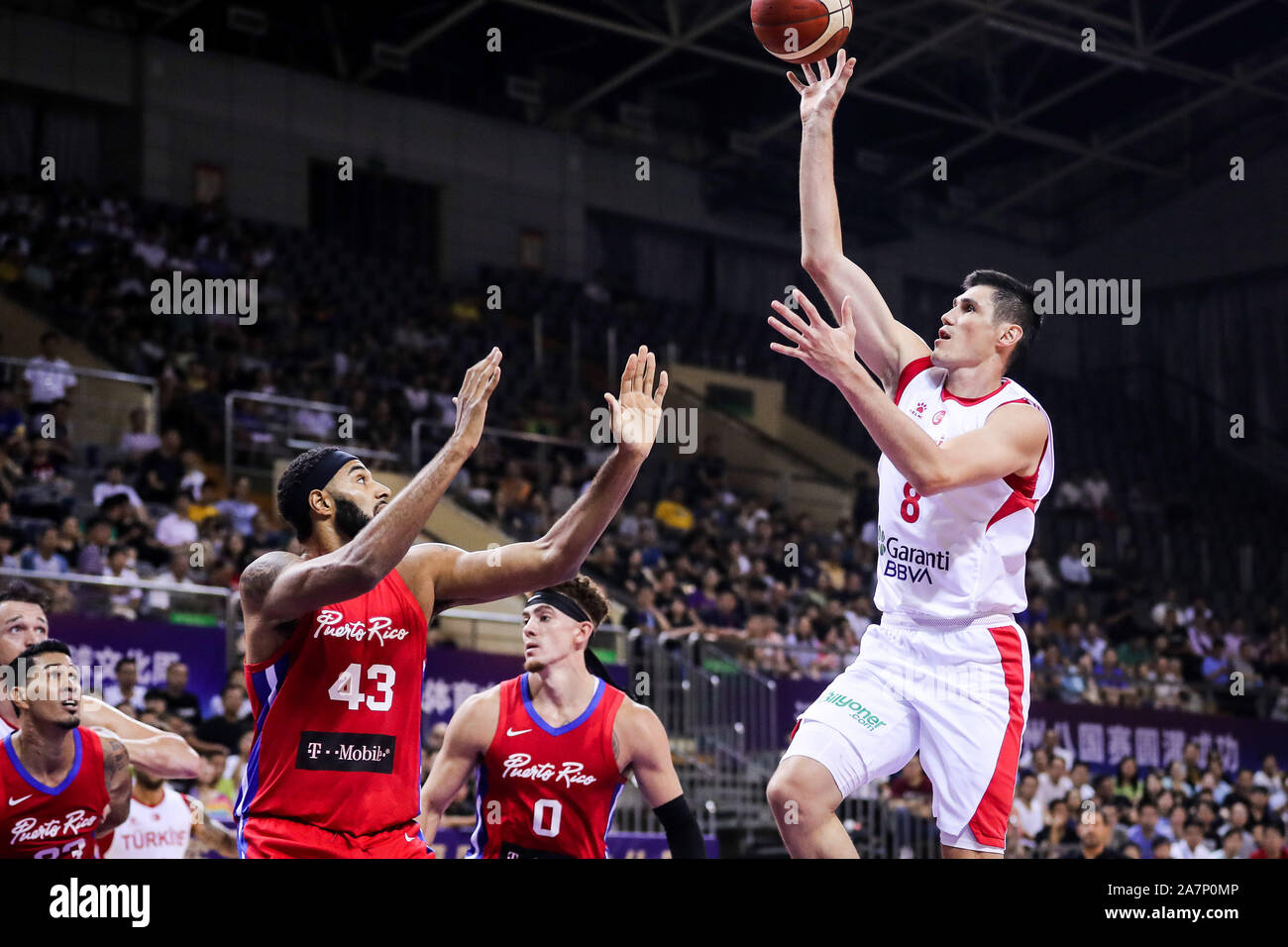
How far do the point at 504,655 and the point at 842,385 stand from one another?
8.62 meters

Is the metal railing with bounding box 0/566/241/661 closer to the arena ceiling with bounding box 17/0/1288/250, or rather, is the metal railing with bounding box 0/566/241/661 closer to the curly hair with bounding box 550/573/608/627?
the curly hair with bounding box 550/573/608/627

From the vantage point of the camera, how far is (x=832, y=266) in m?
5.31

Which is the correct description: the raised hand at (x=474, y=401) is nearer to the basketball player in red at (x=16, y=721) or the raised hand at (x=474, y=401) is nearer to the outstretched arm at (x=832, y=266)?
the outstretched arm at (x=832, y=266)

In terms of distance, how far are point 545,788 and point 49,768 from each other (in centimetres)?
185

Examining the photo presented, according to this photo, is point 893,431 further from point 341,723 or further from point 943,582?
point 341,723

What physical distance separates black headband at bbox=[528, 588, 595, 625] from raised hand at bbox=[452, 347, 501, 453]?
192 cm

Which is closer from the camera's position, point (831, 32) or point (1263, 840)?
point (831, 32)

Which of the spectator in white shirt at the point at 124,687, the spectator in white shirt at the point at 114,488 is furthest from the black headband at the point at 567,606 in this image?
the spectator in white shirt at the point at 114,488

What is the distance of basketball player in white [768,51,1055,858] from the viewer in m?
4.64

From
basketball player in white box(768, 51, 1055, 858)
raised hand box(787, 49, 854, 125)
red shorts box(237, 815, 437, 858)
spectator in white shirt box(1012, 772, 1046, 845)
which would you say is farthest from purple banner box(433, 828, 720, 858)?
raised hand box(787, 49, 854, 125)

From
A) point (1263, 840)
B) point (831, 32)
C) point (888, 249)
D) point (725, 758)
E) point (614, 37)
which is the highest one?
point (614, 37)

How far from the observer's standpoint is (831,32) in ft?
19.0
